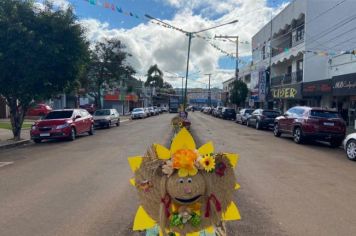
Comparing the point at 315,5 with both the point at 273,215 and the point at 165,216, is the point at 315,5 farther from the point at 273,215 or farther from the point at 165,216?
the point at 165,216

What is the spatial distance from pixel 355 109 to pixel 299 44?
34.3 feet

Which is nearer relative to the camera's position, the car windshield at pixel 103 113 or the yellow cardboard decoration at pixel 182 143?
the yellow cardboard decoration at pixel 182 143

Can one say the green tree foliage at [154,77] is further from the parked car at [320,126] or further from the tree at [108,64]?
the parked car at [320,126]

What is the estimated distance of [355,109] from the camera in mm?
25984

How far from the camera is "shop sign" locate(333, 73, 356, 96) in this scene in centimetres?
2223

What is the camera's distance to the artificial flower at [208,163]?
303cm

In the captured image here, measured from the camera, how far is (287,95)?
116ft

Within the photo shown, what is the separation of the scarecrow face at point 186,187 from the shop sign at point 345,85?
2160cm

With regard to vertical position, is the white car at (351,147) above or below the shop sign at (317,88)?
below

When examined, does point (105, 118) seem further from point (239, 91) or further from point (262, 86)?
point (239, 91)

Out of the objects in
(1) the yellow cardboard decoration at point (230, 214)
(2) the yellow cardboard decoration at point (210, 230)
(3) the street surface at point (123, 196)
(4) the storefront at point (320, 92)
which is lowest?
(3) the street surface at point (123, 196)

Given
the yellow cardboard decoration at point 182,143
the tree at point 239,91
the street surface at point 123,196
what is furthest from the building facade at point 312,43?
the yellow cardboard decoration at point 182,143

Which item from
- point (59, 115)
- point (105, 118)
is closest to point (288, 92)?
point (105, 118)

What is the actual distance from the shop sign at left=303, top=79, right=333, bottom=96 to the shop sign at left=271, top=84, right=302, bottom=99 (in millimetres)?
1455
